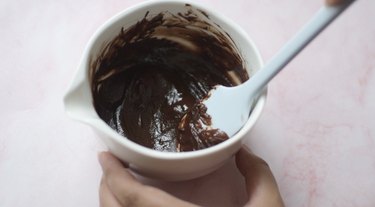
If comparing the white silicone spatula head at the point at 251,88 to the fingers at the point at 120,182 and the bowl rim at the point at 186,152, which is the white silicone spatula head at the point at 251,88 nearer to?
the bowl rim at the point at 186,152

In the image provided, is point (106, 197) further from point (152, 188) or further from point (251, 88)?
point (251, 88)

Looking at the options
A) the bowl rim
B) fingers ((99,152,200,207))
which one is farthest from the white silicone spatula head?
fingers ((99,152,200,207))

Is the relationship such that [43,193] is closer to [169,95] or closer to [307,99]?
[169,95]

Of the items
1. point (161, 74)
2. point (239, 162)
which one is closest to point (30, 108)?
point (161, 74)

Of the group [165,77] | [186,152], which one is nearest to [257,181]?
[186,152]

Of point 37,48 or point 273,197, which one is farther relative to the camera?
point 37,48

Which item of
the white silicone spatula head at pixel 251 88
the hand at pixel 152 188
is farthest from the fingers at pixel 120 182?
the white silicone spatula head at pixel 251 88

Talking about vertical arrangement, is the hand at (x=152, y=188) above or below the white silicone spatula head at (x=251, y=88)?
below
